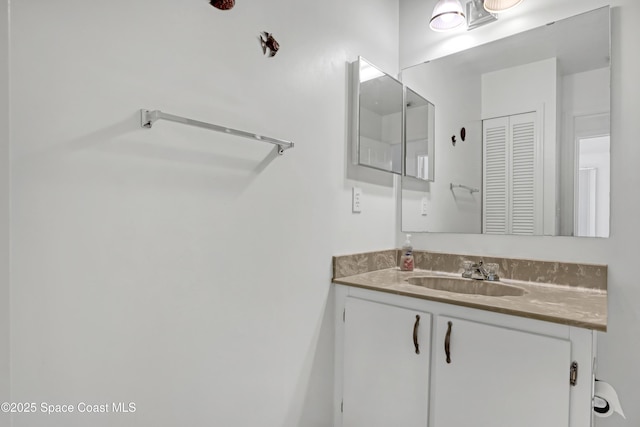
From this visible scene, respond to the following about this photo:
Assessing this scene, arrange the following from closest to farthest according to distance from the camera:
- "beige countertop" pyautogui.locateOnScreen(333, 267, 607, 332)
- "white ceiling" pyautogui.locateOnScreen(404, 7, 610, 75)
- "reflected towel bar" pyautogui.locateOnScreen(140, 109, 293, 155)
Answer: "reflected towel bar" pyautogui.locateOnScreen(140, 109, 293, 155) < "beige countertop" pyautogui.locateOnScreen(333, 267, 607, 332) < "white ceiling" pyautogui.locateOnScreen(404, 7, 610, 75)

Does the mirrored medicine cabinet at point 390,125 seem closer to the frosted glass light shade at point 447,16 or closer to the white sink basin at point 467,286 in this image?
the frosted glass light shade at point 447,16

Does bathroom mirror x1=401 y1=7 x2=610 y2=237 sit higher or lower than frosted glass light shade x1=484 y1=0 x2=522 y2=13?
lower

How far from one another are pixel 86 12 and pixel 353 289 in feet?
4.47

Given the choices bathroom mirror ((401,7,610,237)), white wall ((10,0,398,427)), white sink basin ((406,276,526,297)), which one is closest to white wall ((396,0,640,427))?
bathroom mirror ((401,7,610,237))

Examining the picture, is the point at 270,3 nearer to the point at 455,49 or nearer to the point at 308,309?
the point at 455,49

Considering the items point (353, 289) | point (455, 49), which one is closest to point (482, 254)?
→ point (353, 289)

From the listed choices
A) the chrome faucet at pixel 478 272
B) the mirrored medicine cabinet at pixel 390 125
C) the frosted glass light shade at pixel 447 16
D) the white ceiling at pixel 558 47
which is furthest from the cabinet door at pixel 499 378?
the frosted glass light shade at pixel 447 16

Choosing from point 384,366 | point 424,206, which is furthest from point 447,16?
point 384,366

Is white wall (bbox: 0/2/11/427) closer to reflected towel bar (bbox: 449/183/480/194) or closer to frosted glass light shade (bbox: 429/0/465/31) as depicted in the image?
frosted glass light shade (bbox: 429/0/465/31)

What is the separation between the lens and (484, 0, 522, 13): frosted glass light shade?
1614mm

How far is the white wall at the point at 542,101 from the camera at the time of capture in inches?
61.3

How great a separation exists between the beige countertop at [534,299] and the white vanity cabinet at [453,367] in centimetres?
3

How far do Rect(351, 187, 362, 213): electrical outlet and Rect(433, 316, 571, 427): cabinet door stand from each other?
69cm

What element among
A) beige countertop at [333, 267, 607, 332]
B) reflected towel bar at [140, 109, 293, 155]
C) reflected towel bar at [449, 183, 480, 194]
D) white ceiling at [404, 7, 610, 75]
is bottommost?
beige countertop at [333, 267, 607, 332]
